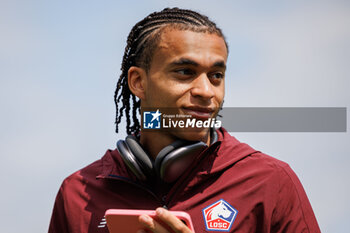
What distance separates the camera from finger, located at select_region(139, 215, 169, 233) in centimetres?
452

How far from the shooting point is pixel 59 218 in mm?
6000

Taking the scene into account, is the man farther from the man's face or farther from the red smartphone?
the red smartphone

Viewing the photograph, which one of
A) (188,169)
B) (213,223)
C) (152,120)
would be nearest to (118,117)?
(152,120)

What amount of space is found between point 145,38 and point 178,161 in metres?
1.36

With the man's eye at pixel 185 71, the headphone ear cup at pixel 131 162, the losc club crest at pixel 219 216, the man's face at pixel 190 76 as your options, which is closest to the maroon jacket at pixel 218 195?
the losc club crest at pixel 219 216

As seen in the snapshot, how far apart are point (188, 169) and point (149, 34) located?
1.43m

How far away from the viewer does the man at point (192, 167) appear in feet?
17.2

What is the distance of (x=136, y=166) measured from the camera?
5441 millimetres

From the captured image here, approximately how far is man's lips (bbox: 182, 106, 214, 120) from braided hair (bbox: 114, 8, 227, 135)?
655 mm

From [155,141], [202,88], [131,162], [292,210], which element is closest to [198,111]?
[202,88]

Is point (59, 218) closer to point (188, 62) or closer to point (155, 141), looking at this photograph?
point (155, 141)

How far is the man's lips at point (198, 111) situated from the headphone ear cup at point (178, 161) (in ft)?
0.83

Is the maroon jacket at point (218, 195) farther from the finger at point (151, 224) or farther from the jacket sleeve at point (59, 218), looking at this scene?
the finger at point (151, 224)

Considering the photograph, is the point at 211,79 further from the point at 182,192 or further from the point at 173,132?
the point at 182,192
